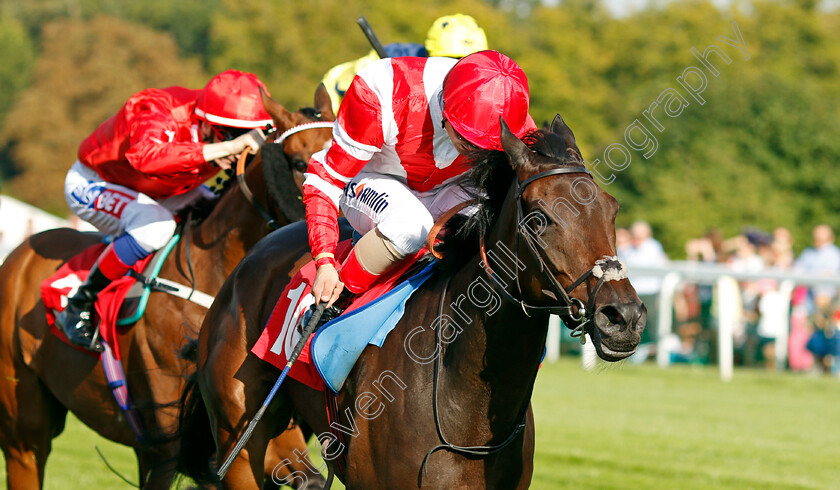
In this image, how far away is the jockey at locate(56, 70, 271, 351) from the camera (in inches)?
194

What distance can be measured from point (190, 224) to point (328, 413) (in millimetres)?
1975

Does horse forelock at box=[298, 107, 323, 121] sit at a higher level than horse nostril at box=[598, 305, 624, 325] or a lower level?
higher

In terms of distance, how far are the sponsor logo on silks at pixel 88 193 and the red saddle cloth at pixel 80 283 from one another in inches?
9.8

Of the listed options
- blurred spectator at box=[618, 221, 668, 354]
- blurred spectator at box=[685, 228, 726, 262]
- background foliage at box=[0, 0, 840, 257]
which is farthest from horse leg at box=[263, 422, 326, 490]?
background foliage at box=[0, 0, 840, 257]

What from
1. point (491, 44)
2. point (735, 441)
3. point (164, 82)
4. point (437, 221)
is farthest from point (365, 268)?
point (164, 82)

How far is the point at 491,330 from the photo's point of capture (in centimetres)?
316

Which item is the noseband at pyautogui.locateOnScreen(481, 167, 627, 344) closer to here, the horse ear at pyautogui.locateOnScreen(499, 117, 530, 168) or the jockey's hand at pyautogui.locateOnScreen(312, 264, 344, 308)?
the horse ear at pyautogui.locateOnScreen(499, 117, 530, 168)

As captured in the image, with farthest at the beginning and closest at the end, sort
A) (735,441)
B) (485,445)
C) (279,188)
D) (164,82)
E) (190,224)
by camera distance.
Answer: (164,82) → (735,441) → (190,224) → (279,188) → (485,445)

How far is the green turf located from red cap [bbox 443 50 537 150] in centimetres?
363

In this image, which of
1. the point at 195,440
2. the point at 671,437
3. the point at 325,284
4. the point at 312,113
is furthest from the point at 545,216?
the point at 671,437

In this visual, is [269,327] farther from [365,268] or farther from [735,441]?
[735,441]

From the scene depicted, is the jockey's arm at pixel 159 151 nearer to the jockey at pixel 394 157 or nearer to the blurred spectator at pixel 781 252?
the jockey at pixel 394 157

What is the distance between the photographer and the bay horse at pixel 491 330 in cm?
278

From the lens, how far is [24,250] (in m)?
5.87
